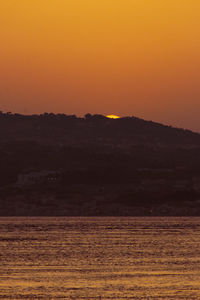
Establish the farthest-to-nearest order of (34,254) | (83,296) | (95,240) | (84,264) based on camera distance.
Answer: (95,240) < (34,254) < (84,264) < (83,296)

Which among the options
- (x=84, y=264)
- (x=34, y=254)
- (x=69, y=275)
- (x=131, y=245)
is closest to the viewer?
(x=69, y=275)

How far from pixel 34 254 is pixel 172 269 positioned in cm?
1833

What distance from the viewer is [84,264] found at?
64.7m

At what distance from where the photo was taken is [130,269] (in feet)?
198

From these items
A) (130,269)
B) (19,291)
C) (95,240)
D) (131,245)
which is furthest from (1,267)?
(95,240)

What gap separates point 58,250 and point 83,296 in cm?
3480

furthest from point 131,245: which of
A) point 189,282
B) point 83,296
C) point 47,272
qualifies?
point 83,296

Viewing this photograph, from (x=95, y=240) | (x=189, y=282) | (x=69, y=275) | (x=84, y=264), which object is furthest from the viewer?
(x=95, y=240)

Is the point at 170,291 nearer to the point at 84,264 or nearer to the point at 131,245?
the point at 84,264

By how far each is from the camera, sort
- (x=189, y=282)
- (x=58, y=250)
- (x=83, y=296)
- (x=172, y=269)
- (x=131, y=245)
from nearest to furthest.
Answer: (x=83, y=296), (x=189, y=282), (x=172, y=269), (x=58, y=250), (x=131, y=245)

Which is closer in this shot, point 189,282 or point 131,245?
point 189,282

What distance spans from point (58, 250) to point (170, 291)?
33673 millimetres

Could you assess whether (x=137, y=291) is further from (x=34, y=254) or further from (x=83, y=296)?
(x=34, y=254)

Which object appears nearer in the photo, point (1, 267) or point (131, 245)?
point (1, 267)
